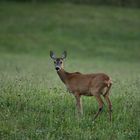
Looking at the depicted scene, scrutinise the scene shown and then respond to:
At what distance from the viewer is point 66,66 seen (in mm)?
32750

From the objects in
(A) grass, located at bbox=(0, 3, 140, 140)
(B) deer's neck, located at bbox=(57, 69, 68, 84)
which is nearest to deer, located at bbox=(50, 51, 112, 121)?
(B) deer's neck, located at bbox=(57, 69, 68, 84)

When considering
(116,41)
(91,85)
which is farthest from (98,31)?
(91,85)

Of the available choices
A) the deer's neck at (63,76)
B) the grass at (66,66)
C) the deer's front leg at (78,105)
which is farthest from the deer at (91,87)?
the grass at (66,66)

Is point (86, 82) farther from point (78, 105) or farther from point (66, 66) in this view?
point (66, 66)

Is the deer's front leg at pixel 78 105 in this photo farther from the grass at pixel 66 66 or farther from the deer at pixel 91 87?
the grass at pixel 66 66

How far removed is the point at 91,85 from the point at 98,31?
109 ft

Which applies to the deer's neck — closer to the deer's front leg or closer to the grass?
the grass

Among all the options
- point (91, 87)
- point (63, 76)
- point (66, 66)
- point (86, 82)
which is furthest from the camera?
point (66, 66)

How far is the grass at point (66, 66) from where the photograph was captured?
12.2 m

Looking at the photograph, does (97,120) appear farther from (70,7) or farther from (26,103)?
(70,7)

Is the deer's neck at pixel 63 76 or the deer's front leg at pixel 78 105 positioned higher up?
the deer's neck at pixel 63 76

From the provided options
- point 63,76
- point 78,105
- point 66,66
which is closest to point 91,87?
point 78,105

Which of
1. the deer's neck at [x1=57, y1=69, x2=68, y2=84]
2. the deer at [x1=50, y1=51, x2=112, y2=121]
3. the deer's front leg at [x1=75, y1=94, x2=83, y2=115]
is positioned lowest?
the deer's front leg at [x1=75, y1=94, x2=83, y2=115]

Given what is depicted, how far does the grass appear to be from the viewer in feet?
40.1
